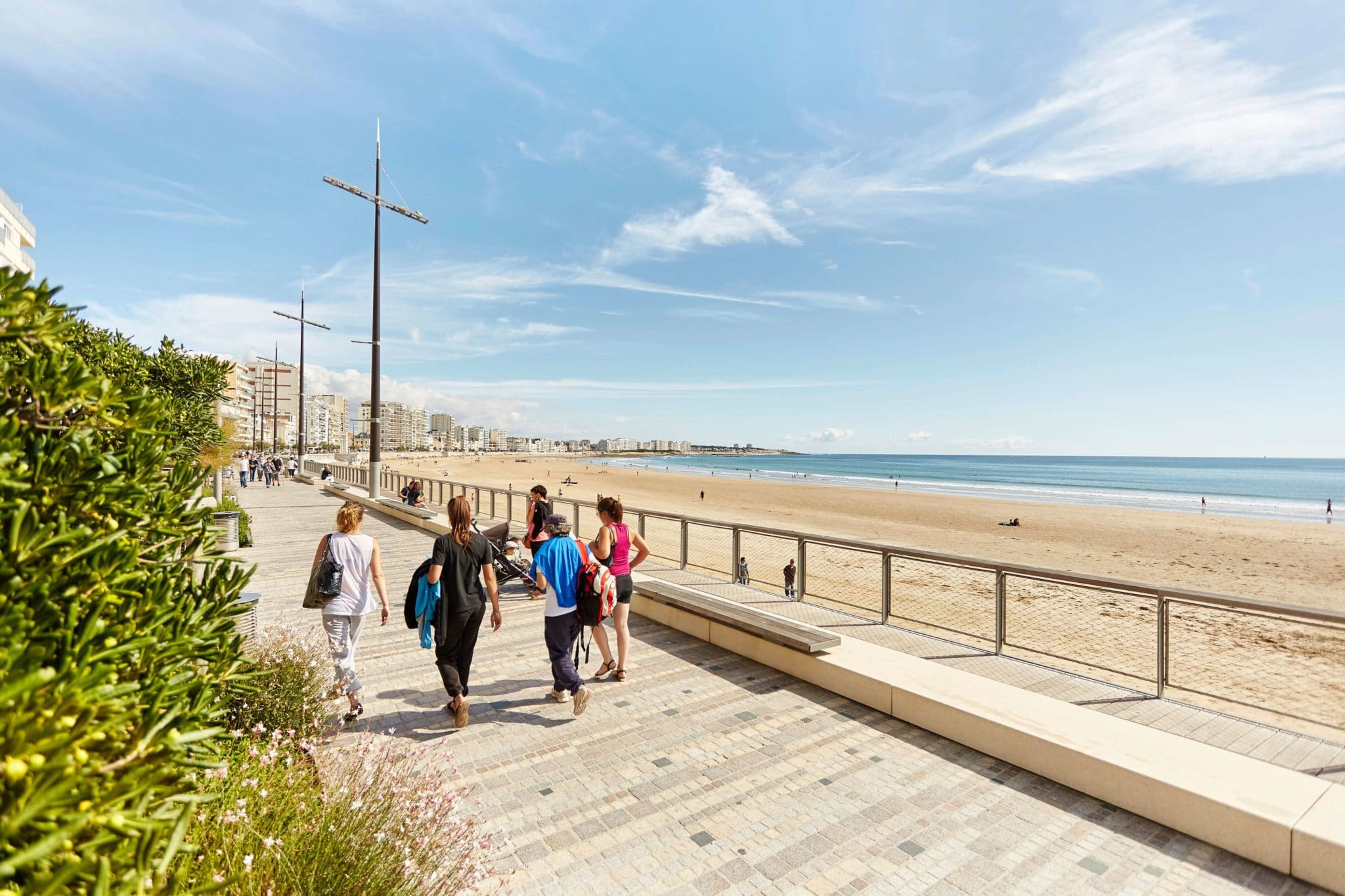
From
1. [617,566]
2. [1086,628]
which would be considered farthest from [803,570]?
[1086,628]

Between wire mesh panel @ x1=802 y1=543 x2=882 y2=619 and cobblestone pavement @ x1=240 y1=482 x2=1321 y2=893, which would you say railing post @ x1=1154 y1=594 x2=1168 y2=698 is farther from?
wire mesh panel @ x1=802 y1=543 x2=882 y2=619

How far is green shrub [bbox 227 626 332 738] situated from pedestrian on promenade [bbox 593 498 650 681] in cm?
225

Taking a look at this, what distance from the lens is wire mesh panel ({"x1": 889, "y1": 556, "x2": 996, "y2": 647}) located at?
6105 millimetres

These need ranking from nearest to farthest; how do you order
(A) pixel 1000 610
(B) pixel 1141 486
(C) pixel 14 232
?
(A) pixel 1000 610 → (C) pixel 14 232 → (B) pixel 1141 486

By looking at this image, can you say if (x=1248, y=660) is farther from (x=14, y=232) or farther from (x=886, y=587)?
(x=14, y=232)

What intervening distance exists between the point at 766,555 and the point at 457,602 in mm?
5238

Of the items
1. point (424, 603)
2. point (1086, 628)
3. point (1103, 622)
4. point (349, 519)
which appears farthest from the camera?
point (1086, 628)

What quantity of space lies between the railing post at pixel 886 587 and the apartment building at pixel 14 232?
51.7 metres

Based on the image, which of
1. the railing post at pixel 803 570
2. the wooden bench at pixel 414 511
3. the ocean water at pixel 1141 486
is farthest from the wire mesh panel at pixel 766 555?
the ocean water at pixel 1141 486

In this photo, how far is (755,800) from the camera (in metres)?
3.81

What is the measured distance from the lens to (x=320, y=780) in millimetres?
3027

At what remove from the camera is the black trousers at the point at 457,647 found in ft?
16.1

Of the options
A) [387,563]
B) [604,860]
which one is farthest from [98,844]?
[387,563]

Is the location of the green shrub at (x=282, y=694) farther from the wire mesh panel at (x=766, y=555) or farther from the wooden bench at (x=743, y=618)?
the wire mesh panel at (x=766, y=555)
